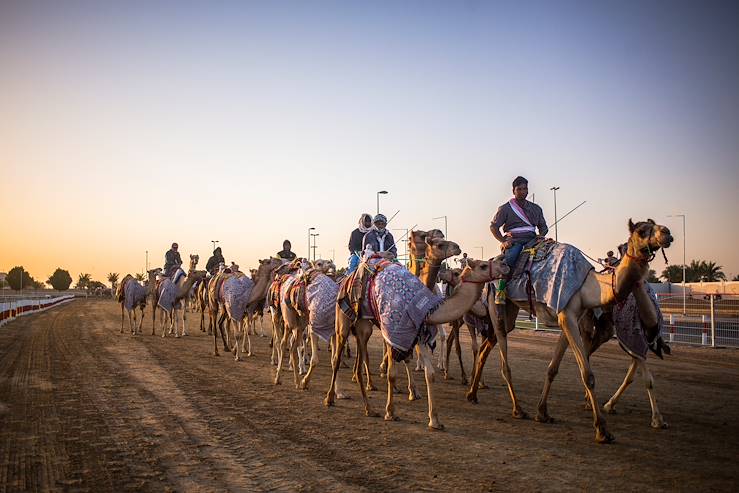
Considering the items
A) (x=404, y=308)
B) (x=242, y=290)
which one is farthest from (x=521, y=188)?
(x=242, y=290)

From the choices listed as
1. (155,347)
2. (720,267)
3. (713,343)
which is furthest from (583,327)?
(720,267)

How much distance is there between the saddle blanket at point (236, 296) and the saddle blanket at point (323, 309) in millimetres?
5617

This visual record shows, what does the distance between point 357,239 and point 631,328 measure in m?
6.13

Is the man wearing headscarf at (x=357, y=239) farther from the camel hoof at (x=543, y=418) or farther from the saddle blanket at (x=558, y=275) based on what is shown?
the camel hoof at (x=543, y=418)

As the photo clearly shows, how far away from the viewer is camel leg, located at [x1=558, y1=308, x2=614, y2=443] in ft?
26.2

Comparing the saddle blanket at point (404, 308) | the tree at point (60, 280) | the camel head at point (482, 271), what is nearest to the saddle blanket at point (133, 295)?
the saddle blanket at point (404, 308)

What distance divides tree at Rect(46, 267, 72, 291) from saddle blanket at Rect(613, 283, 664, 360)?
205 meters

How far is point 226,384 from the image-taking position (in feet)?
42.2

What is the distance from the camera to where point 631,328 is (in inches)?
376

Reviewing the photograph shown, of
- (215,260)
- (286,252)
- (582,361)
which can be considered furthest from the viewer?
(215,260)

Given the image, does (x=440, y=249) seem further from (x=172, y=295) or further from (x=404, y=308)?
(x=172, y=295)

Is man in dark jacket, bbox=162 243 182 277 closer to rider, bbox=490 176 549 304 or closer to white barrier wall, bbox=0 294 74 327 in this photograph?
white barrier wall, bbox=0 294 74 327

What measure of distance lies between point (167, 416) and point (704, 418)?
9.08 metres

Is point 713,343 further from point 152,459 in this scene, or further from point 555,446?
point 152,459
